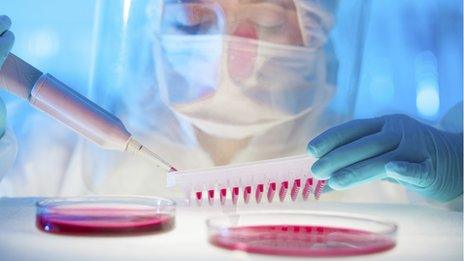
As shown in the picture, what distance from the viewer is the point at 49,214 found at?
0.86 metres

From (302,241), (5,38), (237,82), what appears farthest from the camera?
(237,82)

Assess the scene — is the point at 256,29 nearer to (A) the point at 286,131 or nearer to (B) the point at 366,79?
(A) the point at 286,131

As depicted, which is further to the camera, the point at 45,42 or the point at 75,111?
the point at 45,42

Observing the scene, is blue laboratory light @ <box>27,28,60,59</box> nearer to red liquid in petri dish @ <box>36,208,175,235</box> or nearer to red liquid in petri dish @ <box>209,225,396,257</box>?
red liquid in petri dish @ <box>36,208,175,235</box>

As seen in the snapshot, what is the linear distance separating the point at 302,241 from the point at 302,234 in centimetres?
5

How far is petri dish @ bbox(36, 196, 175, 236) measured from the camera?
0.82m

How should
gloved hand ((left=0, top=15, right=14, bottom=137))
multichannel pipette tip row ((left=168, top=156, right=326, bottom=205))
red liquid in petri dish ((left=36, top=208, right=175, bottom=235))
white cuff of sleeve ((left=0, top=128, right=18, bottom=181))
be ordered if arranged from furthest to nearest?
white cuff of sleeve ((left=0, top=128, right=18, bottom=181)), gloved hand ((left=0, top=15, right=14, bottom=137)), multichannel pipette tip row ((left=168, top=156, right=326, bottom=205)), red liquid in petri dish ((left=36, top=208, right=175, bottom=235))

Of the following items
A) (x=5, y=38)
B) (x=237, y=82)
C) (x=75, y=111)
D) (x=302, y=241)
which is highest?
(x=237, y=82)

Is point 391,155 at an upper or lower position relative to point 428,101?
lower

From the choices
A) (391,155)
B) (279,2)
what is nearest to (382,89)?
(279,2)

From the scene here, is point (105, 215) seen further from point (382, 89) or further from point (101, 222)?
point (382, 89)

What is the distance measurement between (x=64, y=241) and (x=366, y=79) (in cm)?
106

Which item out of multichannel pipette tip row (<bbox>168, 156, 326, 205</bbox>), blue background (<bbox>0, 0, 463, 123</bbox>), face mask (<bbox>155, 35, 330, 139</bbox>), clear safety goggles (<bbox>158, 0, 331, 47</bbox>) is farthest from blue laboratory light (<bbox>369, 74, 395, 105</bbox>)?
multichannel pipette tip row (<bbox>168, 156, 326, 205</bbox>)

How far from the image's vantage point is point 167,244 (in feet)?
2.57
